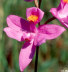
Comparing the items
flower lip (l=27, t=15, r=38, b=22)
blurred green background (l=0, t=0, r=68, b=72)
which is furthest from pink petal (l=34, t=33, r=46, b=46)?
blurred green background (l=0, t=0, r=68, b=72)

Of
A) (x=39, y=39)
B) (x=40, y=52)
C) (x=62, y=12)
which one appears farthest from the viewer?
(x=40, y=52)

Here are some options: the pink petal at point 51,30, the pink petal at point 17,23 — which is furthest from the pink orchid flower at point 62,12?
the pink petal at point 17,23

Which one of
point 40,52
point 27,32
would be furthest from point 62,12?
point 40,52

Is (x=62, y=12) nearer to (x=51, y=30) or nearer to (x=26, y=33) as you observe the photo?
(x=51, y=30)

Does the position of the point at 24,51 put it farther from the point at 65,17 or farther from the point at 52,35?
the point at 65,17

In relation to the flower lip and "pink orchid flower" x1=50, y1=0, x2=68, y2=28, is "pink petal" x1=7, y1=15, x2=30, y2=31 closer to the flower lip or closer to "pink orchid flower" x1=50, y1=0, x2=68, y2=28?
the flower lip

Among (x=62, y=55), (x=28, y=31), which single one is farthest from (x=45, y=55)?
(x=28, y=31)

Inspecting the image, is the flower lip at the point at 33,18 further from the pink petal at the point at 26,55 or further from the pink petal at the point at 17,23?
the pink petal at the point at 26,55
